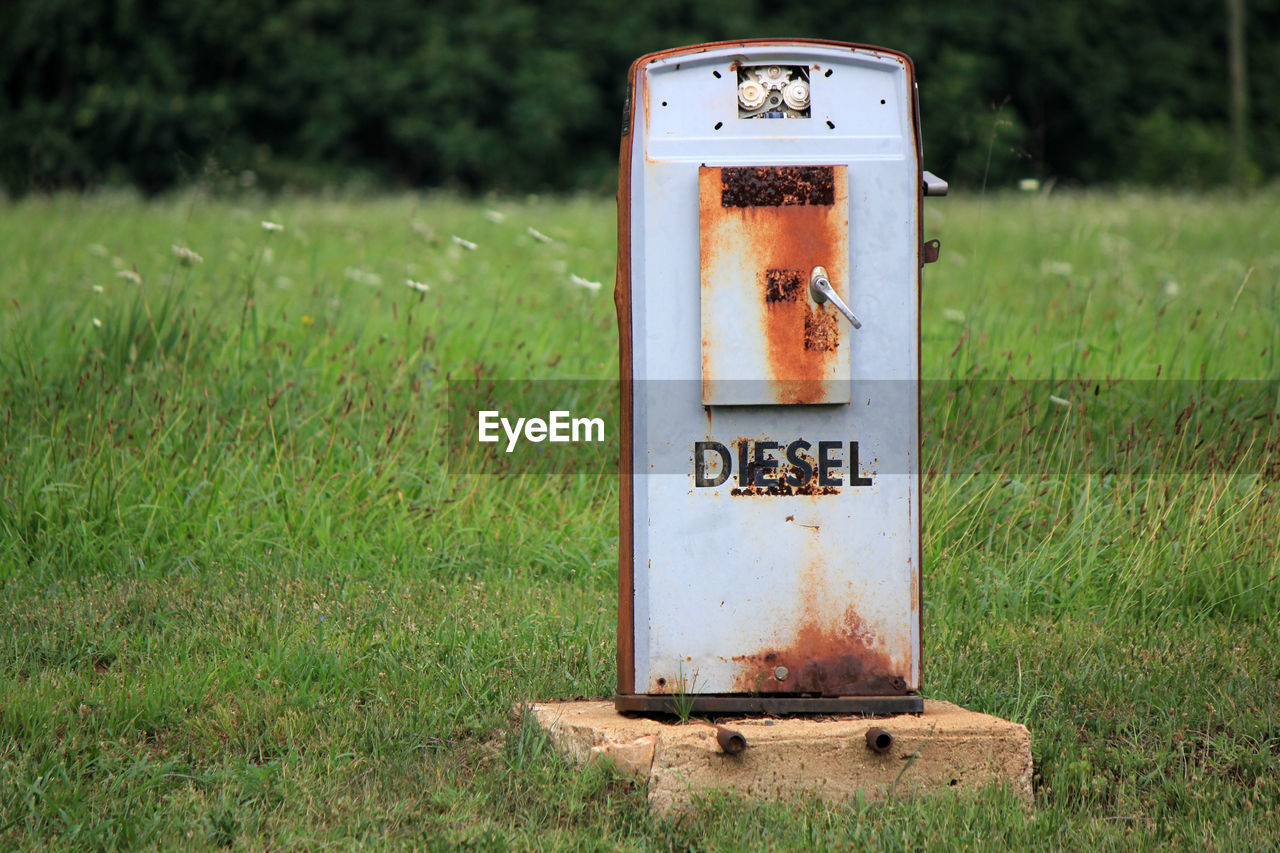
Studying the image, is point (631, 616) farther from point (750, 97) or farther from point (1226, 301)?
point (1226, 301)

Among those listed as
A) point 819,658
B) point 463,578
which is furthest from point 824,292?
point 463,578

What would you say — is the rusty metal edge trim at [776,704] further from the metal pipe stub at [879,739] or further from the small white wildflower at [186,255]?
the small white wildflower at [186,255]

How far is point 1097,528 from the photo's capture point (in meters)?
4.37

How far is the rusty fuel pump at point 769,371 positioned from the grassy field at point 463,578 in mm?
462

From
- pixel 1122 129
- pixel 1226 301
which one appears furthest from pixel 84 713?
pixel 1122 129

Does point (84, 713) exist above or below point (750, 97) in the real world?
below

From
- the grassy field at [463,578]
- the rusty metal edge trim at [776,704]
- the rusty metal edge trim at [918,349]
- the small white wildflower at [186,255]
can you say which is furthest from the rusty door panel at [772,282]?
the small white wildflower at [186,255]

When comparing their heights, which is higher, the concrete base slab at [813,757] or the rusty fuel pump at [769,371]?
the rusty fuel pump at [769,371]

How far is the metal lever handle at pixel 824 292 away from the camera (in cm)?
277

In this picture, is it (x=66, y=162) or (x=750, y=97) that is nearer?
(x=750, y=97)

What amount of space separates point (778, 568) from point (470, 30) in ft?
83.9

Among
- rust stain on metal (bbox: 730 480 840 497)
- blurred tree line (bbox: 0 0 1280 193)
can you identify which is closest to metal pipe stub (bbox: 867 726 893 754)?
rust stain on metal (bbox: 730 480 840 497)

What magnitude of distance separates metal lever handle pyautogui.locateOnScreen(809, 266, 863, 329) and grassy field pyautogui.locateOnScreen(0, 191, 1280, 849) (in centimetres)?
124

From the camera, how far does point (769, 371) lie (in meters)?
2.81
